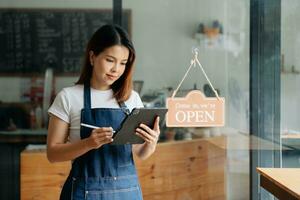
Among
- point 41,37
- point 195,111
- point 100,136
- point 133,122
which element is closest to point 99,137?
point 100,136

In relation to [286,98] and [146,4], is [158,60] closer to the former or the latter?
[146,4]

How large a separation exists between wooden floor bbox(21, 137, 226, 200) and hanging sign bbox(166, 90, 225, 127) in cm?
32

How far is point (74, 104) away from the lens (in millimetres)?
1840

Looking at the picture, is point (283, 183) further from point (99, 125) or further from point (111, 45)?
point (111, 45)

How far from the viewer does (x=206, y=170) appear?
332 centimetres

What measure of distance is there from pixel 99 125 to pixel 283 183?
716 millimetres

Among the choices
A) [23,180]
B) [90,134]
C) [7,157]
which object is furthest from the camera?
[7,157]

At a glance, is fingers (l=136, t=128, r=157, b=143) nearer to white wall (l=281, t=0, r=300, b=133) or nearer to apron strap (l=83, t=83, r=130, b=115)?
apron strap (l=83, t=83, r=130, b=115)

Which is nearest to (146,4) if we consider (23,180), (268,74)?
(268,74)

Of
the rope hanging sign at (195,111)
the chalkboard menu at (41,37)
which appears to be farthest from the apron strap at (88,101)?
the chalkboard menu at (41,37)

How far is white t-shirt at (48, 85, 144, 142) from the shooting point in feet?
5.99

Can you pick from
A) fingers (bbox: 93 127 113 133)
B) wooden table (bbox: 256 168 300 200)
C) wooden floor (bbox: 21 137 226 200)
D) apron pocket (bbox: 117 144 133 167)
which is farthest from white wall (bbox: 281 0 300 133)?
fingers (bbox: 93 127 113 133)

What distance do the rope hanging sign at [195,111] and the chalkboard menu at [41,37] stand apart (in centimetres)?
78

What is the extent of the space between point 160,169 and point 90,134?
1479mm
